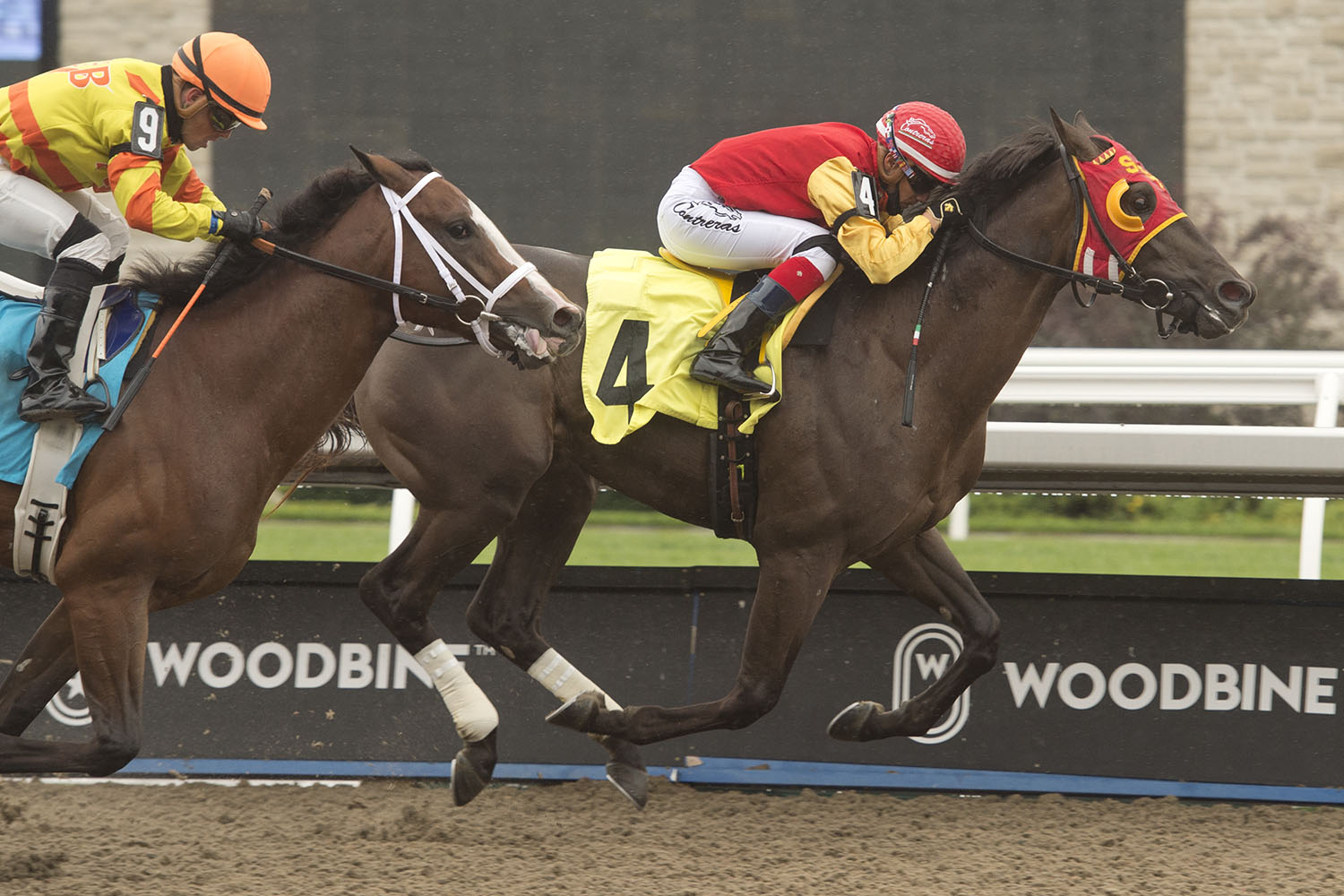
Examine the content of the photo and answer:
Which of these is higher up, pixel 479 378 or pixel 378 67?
pixel 378 67

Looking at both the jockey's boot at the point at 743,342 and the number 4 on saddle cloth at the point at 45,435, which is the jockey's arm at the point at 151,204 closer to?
the number 4 on saddle cloth at the point at 45,435

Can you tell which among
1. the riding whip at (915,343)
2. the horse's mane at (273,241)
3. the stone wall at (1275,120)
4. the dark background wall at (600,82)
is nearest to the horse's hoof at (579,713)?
the riding whip at (915,343)

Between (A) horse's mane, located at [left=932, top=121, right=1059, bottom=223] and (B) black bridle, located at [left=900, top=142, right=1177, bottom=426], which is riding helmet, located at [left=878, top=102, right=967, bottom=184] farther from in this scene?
(B) black bridle, located at [left=900, top=142, right=1177, bottom=426]

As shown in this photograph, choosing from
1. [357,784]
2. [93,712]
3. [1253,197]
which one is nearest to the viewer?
[93,712]

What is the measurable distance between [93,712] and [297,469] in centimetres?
117

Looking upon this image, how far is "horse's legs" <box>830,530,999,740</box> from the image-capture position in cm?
420

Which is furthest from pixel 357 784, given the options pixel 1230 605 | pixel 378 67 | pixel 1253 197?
→ pixel 1253 197

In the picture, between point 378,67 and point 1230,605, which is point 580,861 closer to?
point 1230,605

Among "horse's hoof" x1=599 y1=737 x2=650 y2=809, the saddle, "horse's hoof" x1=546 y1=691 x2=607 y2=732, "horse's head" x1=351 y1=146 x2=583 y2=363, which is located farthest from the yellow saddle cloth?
"horse's hoof" x1=599 y1=737 x2=650 y2=809

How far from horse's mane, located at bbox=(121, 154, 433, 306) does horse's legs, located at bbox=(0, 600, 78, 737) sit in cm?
80

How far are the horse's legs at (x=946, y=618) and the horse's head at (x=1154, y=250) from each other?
93 cm

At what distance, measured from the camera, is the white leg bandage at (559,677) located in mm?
4340

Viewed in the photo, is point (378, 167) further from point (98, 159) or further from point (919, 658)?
point (919, 658)

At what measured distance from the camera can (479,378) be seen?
13.7 ft
